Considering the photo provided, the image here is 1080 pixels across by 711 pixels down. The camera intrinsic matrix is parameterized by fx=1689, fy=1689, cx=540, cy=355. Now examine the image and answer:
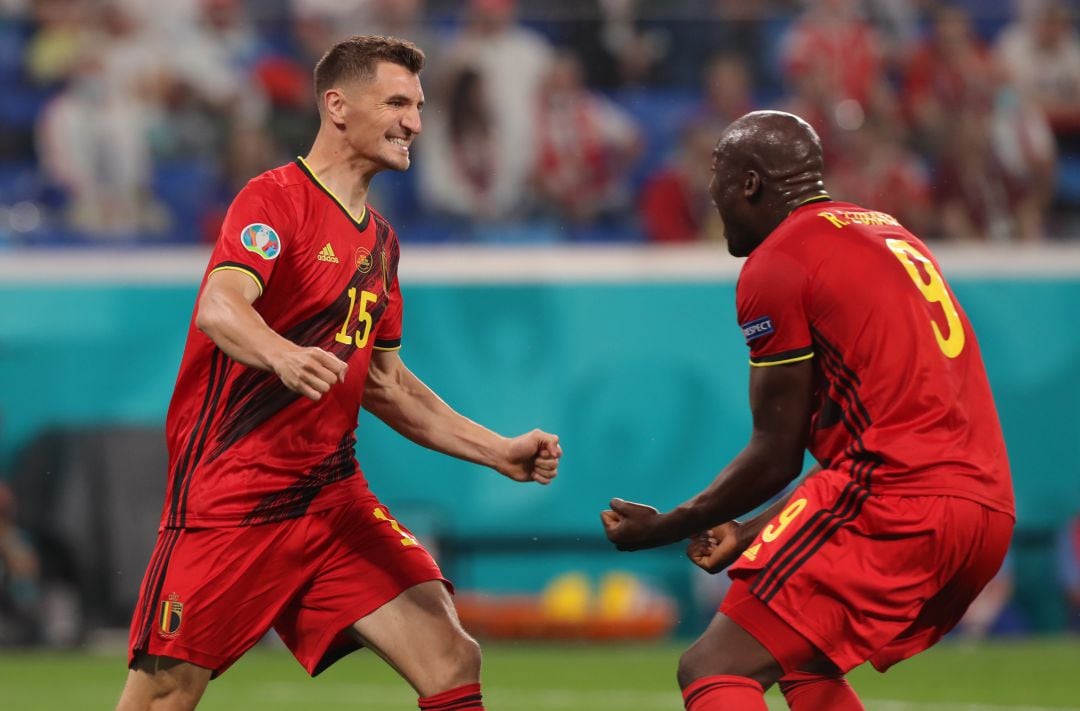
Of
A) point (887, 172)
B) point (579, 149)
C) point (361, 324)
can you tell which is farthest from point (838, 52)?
point (361, 324)

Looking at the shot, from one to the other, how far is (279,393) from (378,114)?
98cm

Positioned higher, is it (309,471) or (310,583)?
(309,471)

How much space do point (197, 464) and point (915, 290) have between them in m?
2.33

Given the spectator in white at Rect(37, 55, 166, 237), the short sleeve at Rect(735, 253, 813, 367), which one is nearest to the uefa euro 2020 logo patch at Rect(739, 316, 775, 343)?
the short sleeve at Rect(735, 253, 813, 367)

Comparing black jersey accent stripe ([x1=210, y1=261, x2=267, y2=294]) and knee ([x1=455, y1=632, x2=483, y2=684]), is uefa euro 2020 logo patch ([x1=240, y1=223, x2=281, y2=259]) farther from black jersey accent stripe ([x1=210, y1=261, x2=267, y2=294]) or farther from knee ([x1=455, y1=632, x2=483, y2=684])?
knee ([x1=455, y1=632, x2=483, y2=684])

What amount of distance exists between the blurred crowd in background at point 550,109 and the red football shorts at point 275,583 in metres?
7.16

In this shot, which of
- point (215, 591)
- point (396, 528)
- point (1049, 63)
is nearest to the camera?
point (215, 591)

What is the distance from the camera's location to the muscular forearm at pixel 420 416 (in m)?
5.98

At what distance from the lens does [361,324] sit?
5602 millimetres

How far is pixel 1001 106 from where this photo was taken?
42.5 feet

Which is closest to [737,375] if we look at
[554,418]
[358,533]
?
[554,418]

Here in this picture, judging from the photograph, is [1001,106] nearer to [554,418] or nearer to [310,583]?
[554,418]

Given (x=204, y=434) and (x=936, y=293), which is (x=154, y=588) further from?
(x=936, y=293)

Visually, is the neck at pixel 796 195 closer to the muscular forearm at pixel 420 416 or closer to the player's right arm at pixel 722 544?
the player's right arm at pixel 722 544
